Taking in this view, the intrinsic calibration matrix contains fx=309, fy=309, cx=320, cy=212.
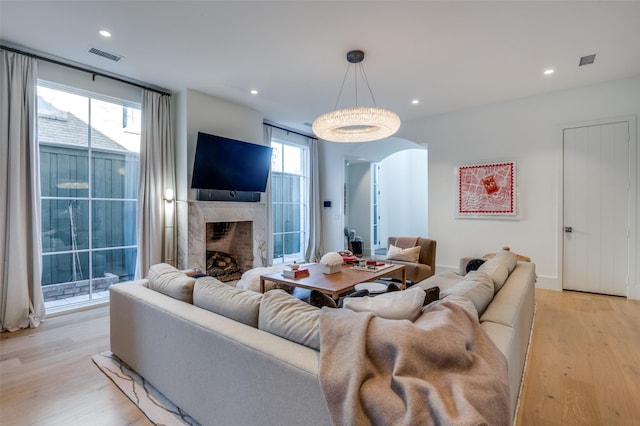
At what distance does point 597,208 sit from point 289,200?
5.11 meters

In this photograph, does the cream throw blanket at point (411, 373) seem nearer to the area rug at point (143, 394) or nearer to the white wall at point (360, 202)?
the area rug at point (143, 394)

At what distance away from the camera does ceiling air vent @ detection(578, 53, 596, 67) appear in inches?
136

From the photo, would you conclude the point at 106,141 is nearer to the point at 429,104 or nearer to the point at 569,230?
the point at 429,104

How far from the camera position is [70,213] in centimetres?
375

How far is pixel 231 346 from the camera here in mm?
1467

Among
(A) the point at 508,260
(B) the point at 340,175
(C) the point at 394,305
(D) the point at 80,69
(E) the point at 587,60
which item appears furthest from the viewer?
(B) the point at 340,175

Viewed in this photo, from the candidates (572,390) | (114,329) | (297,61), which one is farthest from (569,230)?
(114,329)

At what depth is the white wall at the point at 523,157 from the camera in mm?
4289

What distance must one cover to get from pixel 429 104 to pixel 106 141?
4695 millimetres

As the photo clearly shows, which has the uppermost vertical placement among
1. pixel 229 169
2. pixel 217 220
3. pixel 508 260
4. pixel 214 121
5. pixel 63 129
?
pixel 214 121

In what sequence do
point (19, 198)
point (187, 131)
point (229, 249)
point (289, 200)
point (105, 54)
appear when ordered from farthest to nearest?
point (289, 200) → point (229, 249) → point (187, 131) → point (105, 54) → point (19, 198)

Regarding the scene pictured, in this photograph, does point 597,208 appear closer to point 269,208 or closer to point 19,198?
point 269,208

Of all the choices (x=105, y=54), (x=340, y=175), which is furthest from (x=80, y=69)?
(x=340, y=175)

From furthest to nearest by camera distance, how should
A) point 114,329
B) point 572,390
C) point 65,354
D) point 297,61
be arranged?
point 297,61 → point 65,354 → point 114,329 → point 572,390
